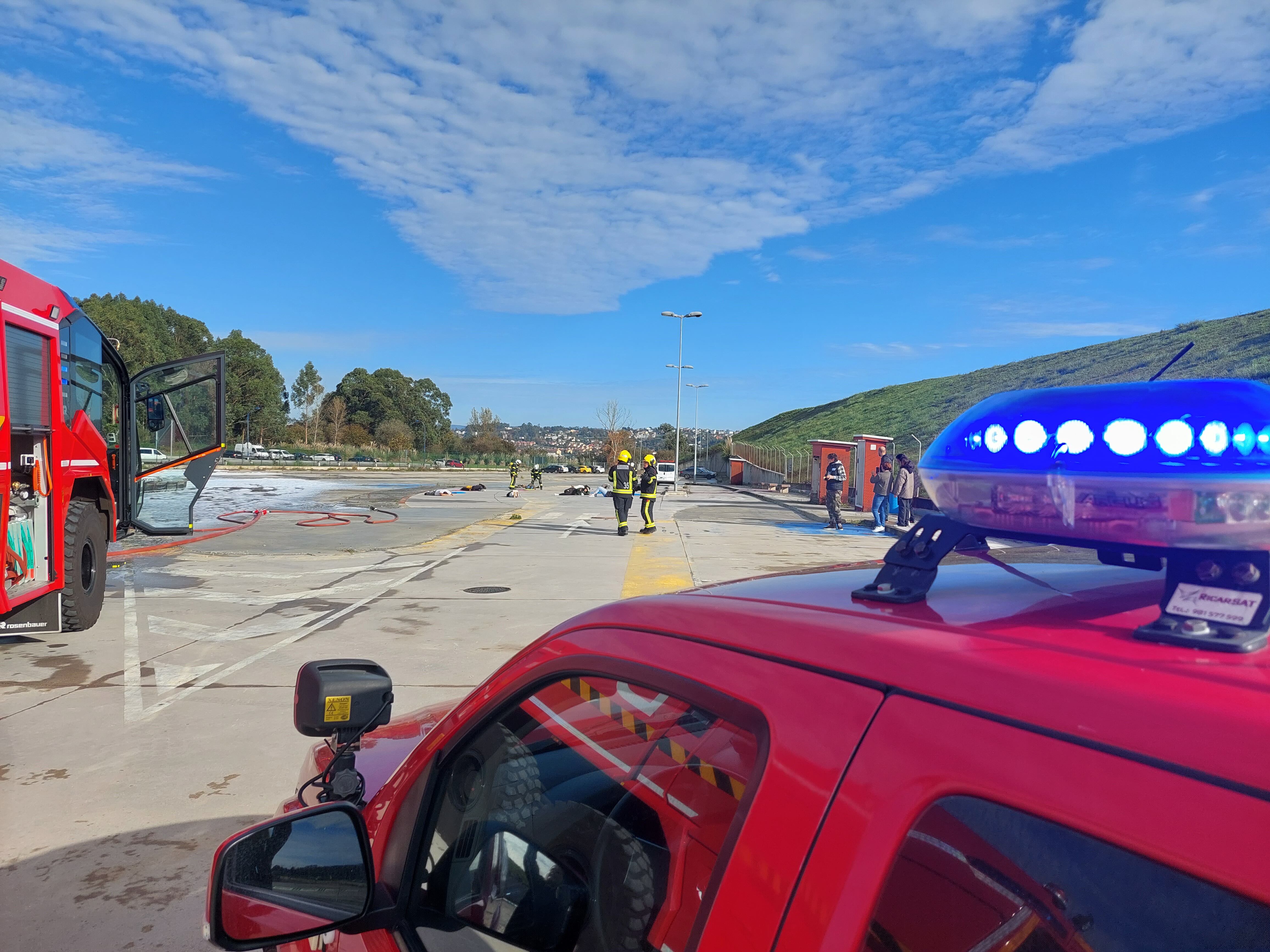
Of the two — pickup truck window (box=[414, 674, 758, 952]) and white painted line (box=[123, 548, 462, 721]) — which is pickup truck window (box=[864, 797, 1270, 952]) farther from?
white painted line (box=[123, 548, 462, 721])

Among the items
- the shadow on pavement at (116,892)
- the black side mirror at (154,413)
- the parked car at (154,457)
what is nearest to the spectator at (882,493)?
the parked car at (154,457)

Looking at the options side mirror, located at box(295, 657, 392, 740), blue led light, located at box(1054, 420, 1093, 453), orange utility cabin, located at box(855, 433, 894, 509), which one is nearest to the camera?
blue led light, located at box(1054, 420, 1093, 453)

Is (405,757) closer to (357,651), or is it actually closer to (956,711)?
(956,711)

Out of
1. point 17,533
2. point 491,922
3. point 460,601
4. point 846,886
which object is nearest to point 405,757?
point 491,922

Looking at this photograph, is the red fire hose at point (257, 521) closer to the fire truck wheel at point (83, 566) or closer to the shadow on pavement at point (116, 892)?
the fire truck wheel at point (83, 566)

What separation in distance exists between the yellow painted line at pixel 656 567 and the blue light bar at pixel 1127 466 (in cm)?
696

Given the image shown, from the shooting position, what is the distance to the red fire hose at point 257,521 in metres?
13.4

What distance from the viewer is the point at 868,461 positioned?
79.3ft

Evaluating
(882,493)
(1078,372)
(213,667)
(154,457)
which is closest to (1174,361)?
(213,667)

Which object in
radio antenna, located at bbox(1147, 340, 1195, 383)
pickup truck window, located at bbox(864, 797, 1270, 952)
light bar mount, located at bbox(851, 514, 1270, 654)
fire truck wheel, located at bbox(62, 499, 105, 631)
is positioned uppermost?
radio antenna, located at bbox(1147, 340, 1195, 383)

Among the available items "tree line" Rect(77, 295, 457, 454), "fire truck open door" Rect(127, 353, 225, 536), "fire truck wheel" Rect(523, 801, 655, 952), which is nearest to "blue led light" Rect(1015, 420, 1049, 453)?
"fire truck wheel" Rect(523, 801, 655, 952)

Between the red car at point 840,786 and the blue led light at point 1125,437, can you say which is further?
the blue led light at point 1125,437

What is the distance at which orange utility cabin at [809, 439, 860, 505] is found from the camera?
88.3ft

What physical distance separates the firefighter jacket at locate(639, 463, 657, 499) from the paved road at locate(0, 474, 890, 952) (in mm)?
1029
